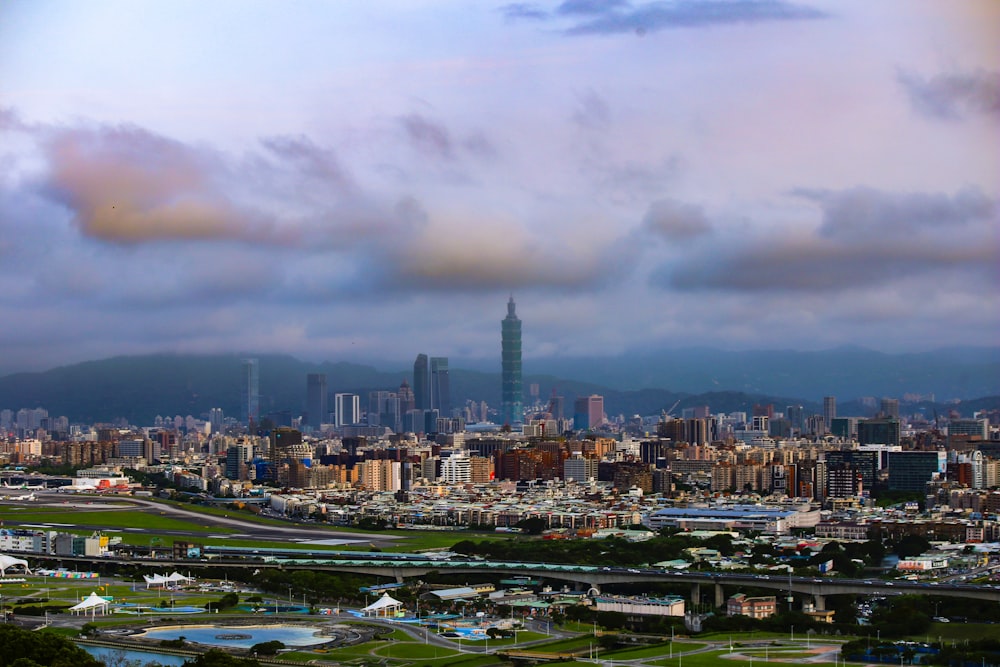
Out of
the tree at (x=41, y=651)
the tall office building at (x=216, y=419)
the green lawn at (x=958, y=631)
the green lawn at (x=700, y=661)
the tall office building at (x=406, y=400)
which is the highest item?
the tall office building at (x=406, y=400)

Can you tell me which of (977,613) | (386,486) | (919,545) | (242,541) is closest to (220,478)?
(386,486)

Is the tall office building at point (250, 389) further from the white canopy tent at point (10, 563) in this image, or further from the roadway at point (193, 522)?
the white canopy tent at point (10, 563)

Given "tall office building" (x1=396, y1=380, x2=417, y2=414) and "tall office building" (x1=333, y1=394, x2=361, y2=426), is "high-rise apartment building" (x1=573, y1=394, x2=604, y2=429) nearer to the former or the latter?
"tall office building" (x1=396, y1=380, x2=417, y2=414)

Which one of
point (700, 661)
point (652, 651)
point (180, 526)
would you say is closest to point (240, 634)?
point (652, 651)

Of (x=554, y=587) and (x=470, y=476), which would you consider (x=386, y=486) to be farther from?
(x=554, y=587)

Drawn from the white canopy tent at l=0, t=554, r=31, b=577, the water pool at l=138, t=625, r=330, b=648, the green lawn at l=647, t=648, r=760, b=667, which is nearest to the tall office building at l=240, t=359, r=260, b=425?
the white canopy tent at l=0, t=554, r=31, b=577

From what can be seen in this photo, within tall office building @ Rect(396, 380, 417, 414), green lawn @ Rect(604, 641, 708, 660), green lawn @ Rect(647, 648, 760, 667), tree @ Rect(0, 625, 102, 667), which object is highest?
tall office building @ Rect(396, 380, 417, 414)

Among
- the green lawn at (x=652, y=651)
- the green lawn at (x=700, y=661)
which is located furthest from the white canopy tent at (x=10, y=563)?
the green lawn at (x=700, y=661)

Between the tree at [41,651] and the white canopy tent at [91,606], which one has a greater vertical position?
the tree at [41,651]
